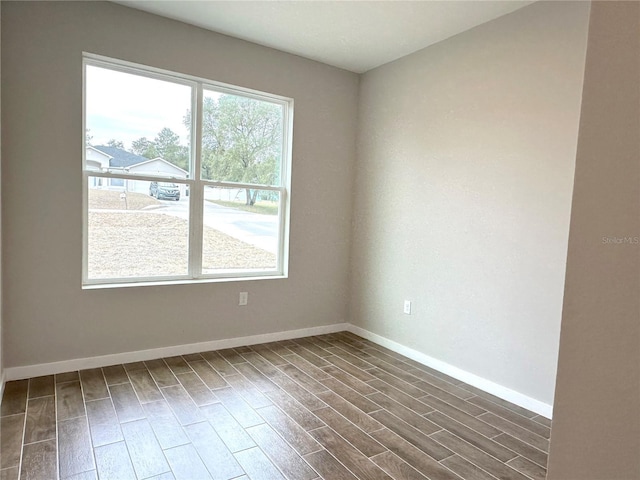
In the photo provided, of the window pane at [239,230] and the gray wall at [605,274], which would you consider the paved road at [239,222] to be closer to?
the window pane at [239,230]

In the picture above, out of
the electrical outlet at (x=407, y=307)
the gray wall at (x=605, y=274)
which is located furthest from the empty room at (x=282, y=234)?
the gray wall at (x=605, y=274)

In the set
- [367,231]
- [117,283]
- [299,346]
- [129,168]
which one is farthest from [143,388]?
[367,231]

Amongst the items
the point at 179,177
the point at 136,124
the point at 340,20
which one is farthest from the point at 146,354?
the point at 340,20

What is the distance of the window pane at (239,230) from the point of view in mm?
3541

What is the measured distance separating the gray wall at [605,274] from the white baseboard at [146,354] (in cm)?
316

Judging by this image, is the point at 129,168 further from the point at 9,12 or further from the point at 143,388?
the point at 143,388

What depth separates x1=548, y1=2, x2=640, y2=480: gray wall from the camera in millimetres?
568

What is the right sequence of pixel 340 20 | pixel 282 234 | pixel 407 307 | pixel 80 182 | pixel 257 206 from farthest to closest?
1. pixel 282 234
2. pixel 257 206
3. pixel 407 307
4. pixel 340 20
5. pixel 80 182

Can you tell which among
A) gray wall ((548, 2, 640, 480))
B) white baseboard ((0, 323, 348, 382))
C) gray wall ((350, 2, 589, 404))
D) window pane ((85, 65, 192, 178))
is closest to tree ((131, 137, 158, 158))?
window pane ((85, 65, 192, 178))

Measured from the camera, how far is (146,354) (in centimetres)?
319

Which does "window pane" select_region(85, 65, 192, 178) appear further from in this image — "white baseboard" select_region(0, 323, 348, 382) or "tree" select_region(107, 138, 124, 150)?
"white baseboard" select_region(0, 323, 348, 382)

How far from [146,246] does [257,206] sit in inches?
41.7

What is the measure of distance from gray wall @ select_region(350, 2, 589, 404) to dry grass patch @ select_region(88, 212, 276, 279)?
152cm

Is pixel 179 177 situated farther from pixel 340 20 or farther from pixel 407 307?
pixel 407 307
